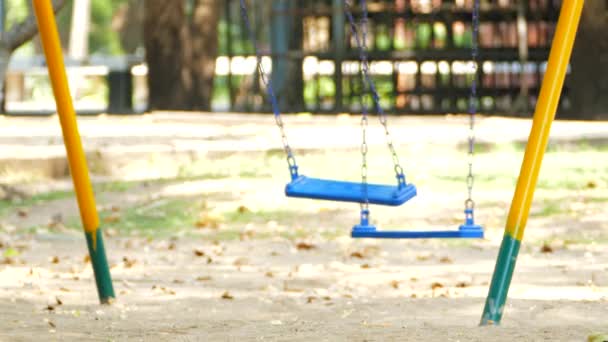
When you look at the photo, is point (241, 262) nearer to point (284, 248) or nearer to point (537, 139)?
point (284, 248)

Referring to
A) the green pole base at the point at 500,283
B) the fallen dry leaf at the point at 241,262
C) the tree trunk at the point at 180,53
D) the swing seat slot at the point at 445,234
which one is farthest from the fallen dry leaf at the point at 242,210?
the tree trunk at the point at 180,53

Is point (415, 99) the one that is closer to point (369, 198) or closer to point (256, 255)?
point (256, 255)

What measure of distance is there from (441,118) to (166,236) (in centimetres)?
796

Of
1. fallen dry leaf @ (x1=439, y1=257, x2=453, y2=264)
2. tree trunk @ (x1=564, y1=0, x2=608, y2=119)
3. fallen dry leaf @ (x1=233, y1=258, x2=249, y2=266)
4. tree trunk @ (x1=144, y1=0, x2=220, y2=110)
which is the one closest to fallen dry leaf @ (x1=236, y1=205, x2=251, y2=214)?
fallen dry leaf @ (x1=233, y1=258, x2=249, y2=266)

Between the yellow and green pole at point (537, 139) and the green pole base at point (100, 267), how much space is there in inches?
76.2

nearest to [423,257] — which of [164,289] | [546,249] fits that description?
[546,249]

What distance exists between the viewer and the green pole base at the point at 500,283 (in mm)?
5688

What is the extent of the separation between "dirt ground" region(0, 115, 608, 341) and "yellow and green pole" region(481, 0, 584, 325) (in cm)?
17

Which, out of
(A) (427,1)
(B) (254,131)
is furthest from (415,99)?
(B) (254,131)

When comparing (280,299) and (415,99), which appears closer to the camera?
(280,299)

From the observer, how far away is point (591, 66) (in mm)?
17188

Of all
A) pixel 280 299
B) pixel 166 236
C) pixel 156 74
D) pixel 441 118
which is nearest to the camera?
pixel 280 299

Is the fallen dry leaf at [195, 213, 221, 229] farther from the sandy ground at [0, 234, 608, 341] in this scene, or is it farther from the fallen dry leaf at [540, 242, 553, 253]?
the fallen dry leaf at [540, 242, 553, 253]

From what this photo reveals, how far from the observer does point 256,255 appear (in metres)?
9.01
